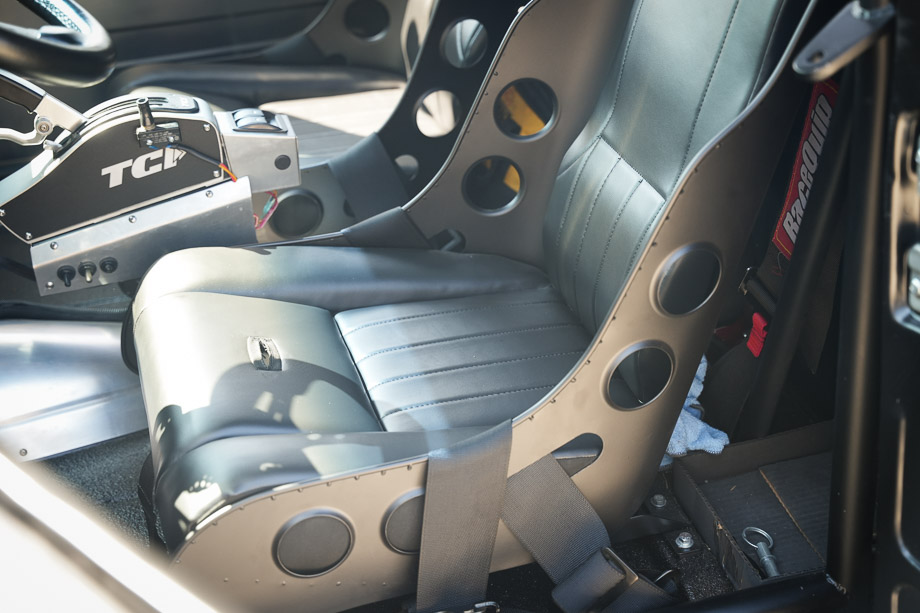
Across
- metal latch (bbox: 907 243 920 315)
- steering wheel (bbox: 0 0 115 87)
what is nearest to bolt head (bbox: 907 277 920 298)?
metal latch (bbox: 907 243 920 315)

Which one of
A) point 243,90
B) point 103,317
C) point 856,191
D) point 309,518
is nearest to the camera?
point 856,191

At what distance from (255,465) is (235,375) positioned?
0.22 meters

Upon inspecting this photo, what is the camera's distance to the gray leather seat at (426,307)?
4.02 ft

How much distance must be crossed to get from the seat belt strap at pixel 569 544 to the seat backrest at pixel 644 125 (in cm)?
31

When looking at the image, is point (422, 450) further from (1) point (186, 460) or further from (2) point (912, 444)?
(2) point (912, 444)

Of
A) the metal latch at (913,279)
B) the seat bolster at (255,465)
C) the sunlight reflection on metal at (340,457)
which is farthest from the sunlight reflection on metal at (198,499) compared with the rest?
the metal latch at (913,279)

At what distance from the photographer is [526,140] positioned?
1688mm

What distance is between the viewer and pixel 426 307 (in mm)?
1638

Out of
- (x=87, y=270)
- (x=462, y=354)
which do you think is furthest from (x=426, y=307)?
(x=87, y=270)

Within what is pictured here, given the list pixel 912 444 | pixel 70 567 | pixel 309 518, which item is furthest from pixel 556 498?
pixel 70 567

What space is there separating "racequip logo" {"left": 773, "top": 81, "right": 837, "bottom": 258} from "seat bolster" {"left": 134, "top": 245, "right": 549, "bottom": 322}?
1.57 ft

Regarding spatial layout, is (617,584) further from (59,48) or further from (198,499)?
(59,48)

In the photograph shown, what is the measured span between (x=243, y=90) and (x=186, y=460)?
1769 millimetres

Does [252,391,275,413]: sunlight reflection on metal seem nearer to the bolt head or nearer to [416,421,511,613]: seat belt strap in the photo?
[416,421,511,613]: seat belt strap
